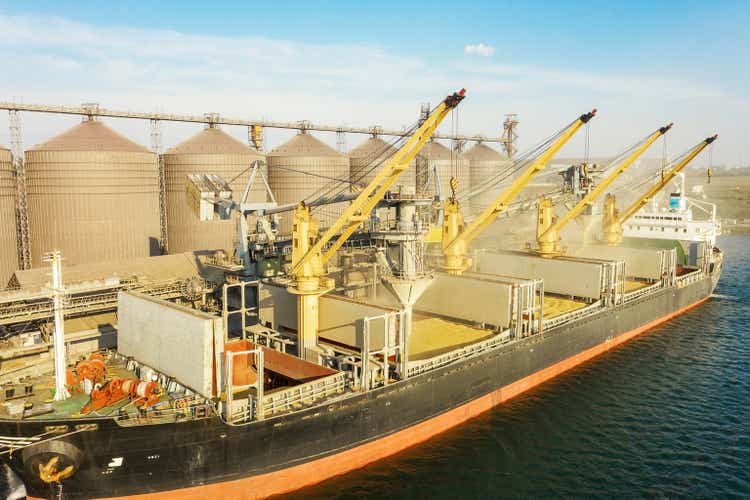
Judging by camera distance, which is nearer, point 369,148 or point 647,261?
point 647,261

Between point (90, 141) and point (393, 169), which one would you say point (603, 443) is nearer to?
point (393, 169)

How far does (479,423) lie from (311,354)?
8280mm

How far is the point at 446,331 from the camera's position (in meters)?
28.6

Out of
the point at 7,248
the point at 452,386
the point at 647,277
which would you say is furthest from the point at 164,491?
the point at 647,277

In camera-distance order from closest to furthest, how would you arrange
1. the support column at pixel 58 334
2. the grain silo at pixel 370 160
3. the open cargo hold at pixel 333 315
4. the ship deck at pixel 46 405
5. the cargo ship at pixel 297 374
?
the cargo ship at pixel 297 374, the ship deck at pixel 46 405, the support column at pixel 58 334, the open cargo hold at pixel 333 315, the grain silo at pixel 370 160

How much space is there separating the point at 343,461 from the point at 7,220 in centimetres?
2751

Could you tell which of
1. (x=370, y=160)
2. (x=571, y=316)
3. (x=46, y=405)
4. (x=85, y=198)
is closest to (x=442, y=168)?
(x=370, y=160)

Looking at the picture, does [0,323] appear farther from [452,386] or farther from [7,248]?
[452,386]

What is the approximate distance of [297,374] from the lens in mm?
20891

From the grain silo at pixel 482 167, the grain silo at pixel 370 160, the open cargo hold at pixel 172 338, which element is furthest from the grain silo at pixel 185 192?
the grain silo at pixel 482 167

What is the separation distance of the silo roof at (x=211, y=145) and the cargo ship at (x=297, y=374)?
12.7 meters

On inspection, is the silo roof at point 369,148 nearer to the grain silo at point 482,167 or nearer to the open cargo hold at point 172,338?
the grain silo at point 482,167

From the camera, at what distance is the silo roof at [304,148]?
5281 cm

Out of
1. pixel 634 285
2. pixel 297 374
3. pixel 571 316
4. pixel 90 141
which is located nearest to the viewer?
pixel 297 374
